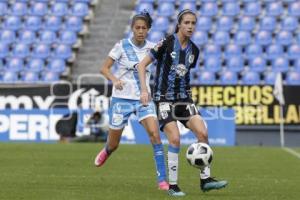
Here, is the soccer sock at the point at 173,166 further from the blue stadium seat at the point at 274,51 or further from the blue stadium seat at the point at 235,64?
the blue stadium seat at the point at 274,51

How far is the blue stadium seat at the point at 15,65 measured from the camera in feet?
98.7

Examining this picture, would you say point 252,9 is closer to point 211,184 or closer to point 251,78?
point 251,78

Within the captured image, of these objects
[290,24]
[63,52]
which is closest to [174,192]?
[290,24]

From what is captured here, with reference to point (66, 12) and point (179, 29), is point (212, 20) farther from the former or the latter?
point (179, 29)

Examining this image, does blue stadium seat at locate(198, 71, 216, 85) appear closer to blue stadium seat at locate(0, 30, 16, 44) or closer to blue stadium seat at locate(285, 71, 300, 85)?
blue stadium seat at locate(285, 71, 300, 85)

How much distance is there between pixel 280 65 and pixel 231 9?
342 centimetres

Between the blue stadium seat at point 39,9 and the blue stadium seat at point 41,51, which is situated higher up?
the blue stadium seat at point 39,9

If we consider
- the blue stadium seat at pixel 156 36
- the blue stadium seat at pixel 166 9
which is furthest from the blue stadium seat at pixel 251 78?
the blue stadium seat at pixel 166 9

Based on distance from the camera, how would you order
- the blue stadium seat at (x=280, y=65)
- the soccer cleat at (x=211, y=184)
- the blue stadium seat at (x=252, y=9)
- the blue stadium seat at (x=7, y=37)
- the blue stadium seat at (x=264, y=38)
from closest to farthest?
the soccer cleat at (x=211, y=184) → the blue stadium seat at (x=280, y=65) → the blue stadium seat at (x=264, y=38) → the blue stadium seat at (x=252, y=9) → the blue stadium seat at (x=7, y=37)

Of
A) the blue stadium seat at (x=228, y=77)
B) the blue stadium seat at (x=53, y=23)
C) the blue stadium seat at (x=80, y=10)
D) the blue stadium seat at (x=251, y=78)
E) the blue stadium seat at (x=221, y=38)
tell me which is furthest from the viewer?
the blue stadium seat at (x=80, y=10)

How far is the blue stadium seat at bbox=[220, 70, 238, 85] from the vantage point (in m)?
27.6

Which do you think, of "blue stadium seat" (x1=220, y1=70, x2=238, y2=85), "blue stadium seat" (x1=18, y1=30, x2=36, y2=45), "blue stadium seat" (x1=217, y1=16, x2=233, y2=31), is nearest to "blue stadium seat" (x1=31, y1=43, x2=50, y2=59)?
"blue stadium seat" (x1=18, y1=30, x2=36, y2=45)

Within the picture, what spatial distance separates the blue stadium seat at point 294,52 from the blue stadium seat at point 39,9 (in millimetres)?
9892

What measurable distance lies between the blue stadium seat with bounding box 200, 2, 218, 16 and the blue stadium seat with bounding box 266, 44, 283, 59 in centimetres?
288
